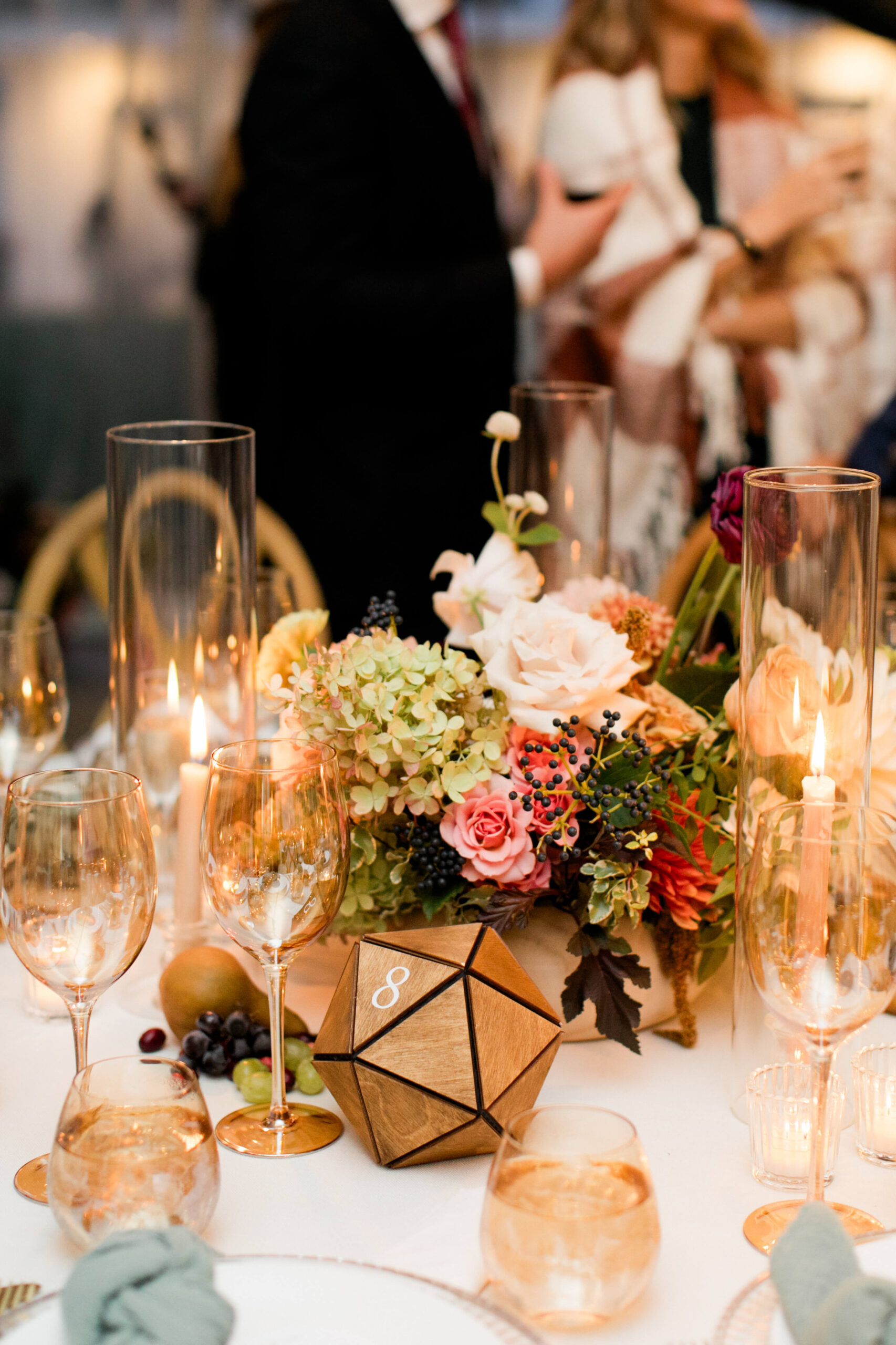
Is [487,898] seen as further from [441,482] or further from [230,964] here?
[441,482]

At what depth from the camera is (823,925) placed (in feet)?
1.95

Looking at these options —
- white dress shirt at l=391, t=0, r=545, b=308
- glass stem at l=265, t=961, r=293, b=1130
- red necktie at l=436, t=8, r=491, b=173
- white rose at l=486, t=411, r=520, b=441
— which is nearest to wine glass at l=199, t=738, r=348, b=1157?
glass stem at l=265, t=961, r=293, b=1130

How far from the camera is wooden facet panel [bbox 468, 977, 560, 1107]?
2.26 ft

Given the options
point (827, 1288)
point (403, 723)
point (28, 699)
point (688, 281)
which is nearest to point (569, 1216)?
point (827, 1288)

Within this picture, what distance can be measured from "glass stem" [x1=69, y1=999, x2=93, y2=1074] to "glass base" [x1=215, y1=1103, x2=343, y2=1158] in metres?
0.09

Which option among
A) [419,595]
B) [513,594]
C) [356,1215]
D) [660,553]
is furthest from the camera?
[660,553]

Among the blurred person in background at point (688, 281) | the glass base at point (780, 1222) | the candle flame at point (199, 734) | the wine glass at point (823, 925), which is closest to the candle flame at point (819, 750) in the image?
the wine glass at point (823, 925)

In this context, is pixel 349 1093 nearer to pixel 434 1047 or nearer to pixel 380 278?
pixel 434 1047

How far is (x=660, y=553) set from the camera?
7.43 ft

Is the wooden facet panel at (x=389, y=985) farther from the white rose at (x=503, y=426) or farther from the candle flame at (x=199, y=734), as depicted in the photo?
the white rose at (x=503, y=426)

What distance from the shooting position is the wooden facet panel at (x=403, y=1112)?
0.68 meters

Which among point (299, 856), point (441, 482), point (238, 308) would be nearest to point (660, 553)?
point (441, 482)

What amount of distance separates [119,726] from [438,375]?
1.15m

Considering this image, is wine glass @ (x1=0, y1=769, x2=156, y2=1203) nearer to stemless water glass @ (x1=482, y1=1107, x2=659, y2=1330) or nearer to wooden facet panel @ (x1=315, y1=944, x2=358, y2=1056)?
wooden facet panel @ (x1=315, y1=944, x2=358, y2=1056)
